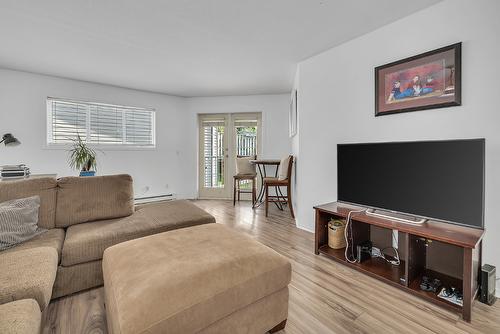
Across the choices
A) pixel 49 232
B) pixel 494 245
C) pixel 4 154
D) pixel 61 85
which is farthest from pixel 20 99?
pixel 494 245

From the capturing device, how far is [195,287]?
1.04m

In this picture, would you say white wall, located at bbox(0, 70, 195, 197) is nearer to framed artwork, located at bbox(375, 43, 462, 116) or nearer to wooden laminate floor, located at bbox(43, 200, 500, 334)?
wooden laminate floor, located at bbox(43, 200, 500, 334)

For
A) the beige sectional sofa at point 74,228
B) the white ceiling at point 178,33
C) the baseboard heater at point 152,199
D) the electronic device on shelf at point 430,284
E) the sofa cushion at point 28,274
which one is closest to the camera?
the sofa cushion at point 28,274

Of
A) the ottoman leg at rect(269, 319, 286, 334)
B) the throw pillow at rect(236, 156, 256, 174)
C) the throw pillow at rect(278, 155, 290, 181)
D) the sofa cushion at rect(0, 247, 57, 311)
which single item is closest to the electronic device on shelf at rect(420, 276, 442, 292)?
the ottoman leg at rect(269, 319, 286, 334)

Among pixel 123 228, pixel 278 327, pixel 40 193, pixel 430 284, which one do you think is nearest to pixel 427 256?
pixel 430 284

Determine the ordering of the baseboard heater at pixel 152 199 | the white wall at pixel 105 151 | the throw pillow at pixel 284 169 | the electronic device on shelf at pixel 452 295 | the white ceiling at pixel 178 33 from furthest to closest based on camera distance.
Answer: the baseboard heater at pixel 152 199 < the throw pillow at pixel 284 169 < the white wall at pixel 105 151 < the white ceiling at pixel 178 33 < the electronic device on shelf at pixel 452 295

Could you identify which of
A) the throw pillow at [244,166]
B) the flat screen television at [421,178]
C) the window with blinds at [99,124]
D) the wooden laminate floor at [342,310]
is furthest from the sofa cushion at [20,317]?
the window with blinds at [99,124]

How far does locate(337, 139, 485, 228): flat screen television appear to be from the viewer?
4.93 ft

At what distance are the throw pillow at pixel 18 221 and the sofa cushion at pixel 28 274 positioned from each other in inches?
5.9

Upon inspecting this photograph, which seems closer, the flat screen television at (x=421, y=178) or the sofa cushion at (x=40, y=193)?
the flat screen television at (x=421, y=178)

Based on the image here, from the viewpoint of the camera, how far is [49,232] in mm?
1804

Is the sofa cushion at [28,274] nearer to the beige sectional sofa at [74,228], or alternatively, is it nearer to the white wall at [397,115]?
the beige sectional sofa at [74,228]

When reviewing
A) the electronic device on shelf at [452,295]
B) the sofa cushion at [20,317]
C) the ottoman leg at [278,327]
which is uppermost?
the sofa cushion at [20,317]

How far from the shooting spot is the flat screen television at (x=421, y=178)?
1504 mm
